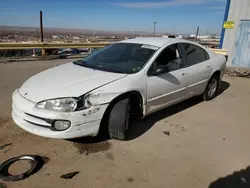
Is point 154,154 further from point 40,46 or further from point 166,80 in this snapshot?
point 40,46

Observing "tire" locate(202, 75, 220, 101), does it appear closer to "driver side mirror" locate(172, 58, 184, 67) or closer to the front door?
the front door

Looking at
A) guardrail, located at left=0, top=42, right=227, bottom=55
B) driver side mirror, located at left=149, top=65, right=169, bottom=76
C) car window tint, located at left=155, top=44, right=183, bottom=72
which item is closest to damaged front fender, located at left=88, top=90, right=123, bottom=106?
driver side mirror, located at left=149, top=65, right=169, bottom=76

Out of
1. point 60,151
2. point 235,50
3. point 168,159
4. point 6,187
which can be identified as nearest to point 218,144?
point 168,159

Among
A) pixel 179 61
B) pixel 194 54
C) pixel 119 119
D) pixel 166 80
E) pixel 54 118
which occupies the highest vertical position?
pixel 194 54

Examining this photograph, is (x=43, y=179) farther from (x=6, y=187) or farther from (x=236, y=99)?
(x=236, y=99)

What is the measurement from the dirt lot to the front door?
444 millimetres

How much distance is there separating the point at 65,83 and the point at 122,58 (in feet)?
4.28

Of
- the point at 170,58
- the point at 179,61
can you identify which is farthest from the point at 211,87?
the point at 170,58

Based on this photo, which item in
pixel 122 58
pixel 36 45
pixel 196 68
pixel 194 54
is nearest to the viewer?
pixel 122 58

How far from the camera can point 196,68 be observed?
4.66 m

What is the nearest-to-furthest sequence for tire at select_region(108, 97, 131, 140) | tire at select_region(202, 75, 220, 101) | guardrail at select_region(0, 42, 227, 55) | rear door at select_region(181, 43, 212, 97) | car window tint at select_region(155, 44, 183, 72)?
tire at select_region(108, 97, 131, 140) → car window tint at select_region(155, 44, 183, 72) → rear door at select_region(181, 43, 212, 97) → tire at select_region(202, 75, 220, 101) → guardrail at select_region(0, 42, 227, 55)

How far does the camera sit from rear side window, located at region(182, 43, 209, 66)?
15.0 feet

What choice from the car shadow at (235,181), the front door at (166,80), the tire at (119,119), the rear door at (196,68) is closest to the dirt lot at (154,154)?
the car shadow at (235,181)

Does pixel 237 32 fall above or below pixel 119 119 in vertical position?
above
